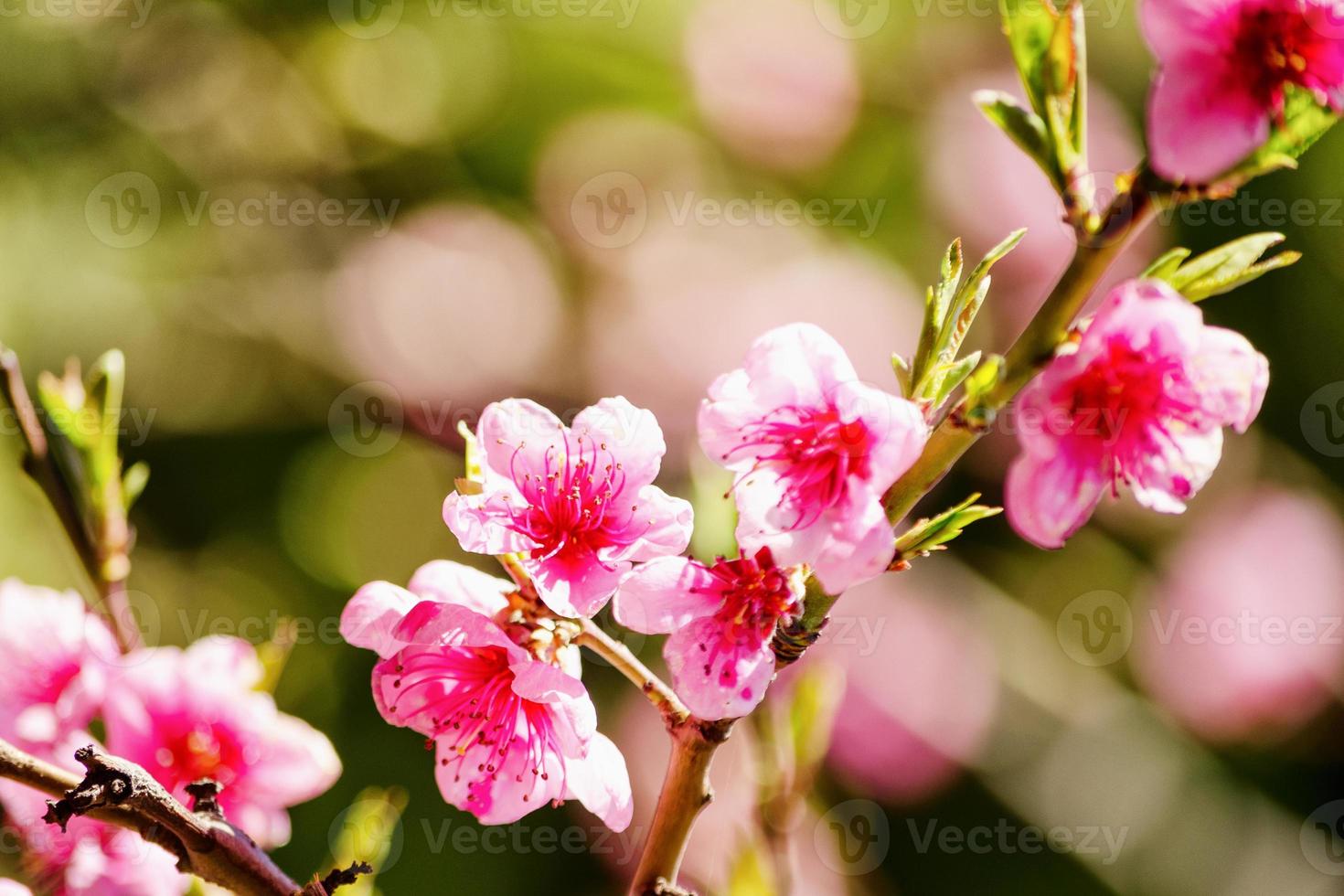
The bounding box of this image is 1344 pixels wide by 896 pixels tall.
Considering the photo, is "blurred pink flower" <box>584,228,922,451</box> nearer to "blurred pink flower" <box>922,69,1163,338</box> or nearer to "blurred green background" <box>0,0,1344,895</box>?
"blurred green background" <box>0,0,1344,895</box>

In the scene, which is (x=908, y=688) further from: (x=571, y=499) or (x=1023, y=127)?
(x=1023, y=127)

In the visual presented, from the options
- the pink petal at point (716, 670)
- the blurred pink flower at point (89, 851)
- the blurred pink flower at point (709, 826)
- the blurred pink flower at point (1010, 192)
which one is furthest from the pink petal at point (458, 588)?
the blurred pink flower at point (1010, 192)

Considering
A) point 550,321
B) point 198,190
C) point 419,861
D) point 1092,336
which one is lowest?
point 419,861

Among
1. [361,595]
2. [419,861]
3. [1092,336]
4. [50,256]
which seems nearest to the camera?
[1092,336]

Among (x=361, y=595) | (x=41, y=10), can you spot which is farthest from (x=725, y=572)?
(x=41, y=10)

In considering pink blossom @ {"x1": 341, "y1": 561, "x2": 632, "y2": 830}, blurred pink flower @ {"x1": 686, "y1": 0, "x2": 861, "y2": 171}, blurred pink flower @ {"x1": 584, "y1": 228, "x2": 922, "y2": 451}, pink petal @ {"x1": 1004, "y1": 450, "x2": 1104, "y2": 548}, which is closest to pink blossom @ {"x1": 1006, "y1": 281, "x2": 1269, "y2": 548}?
pink petal @ {"x1": 1004, "y1": 450, "x2": 1104, "y2": 548}

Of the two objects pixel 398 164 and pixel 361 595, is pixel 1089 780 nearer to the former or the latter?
pixel 361 595
